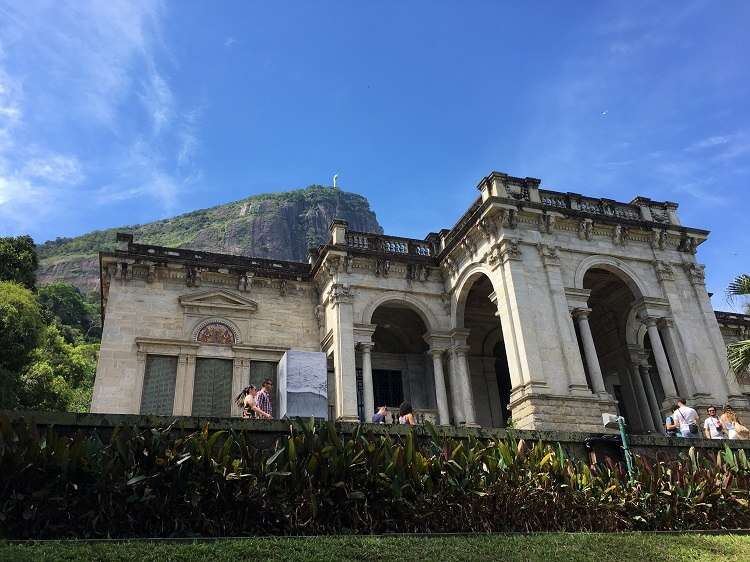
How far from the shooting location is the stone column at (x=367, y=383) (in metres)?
18.4

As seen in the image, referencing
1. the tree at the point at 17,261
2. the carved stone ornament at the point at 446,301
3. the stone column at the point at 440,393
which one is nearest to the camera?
the stone column at the point at 440,393

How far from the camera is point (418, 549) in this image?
658cm

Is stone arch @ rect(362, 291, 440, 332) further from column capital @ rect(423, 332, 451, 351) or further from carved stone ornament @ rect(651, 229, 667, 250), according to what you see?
carved stone ornament @ rect(651, 229, 667, 250)

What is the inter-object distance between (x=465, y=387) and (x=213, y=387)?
331 inches

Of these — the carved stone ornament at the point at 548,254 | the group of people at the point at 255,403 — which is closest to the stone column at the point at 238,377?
the group of people at the point at 255,403

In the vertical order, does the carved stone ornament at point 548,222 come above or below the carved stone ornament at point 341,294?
above

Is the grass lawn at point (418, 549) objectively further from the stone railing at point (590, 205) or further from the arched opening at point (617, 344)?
the arched opening at point (617, 344)

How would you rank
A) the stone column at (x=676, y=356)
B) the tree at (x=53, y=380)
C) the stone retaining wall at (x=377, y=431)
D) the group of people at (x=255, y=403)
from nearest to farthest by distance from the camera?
the stone retaining wall at (x=377, y=431), the group of people at (x=255, y=403), the stone column at (x=676, y=356), the tree at (x=53, y=380)

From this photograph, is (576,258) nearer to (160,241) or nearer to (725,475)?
(725,475)

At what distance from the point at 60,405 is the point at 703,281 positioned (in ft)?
99.0

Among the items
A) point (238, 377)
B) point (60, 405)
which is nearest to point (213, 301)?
point (238, 377)


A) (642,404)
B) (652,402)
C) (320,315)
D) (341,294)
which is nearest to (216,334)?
(320,315)

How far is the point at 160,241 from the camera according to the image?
117562 millimetres

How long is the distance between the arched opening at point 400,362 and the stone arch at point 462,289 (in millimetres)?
2190
